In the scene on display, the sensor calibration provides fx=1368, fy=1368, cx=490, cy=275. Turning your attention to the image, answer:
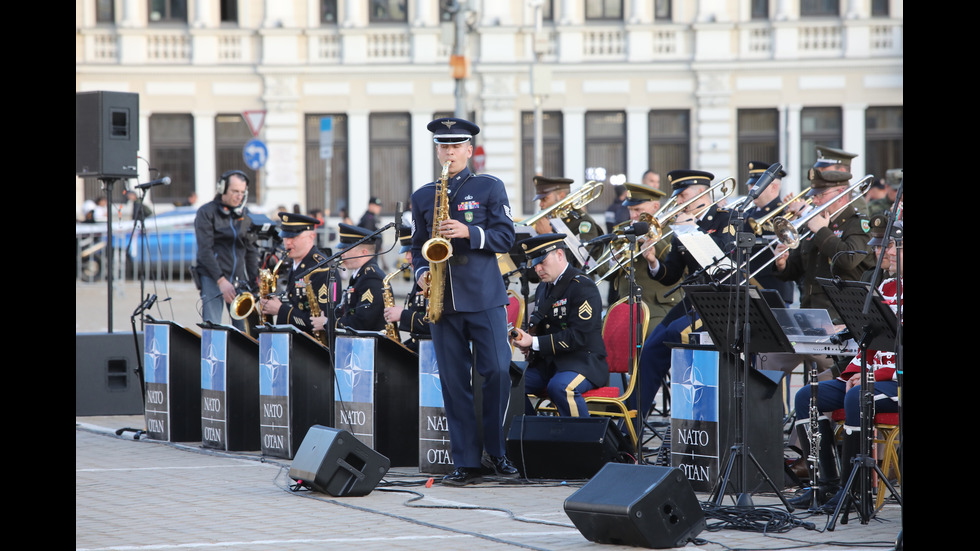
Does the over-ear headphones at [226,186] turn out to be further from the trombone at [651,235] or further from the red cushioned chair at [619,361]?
the red cushioned chair at [619,361]

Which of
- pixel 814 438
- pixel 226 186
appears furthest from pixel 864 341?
pixel 226 186

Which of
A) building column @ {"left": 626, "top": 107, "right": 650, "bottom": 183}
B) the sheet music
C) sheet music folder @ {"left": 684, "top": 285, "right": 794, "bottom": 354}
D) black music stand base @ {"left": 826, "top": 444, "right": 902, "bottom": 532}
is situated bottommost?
black music stand base @ {"left": 826, "top": 444, "right": 902, "bottom": 532}

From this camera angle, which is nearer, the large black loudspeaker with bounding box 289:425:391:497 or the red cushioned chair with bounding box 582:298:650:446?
the large black loudspeaker with bounding box 289:425:391:497

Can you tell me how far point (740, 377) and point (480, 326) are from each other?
1628mm

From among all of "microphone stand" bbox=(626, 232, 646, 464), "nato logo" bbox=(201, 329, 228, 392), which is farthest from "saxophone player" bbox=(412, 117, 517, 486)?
"nato logo" bbox=(201, 329, 228, 392)

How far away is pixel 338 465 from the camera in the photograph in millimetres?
7738

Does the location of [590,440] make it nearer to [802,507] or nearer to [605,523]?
[802,507]

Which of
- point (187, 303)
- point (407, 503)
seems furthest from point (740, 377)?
point (187, 303)

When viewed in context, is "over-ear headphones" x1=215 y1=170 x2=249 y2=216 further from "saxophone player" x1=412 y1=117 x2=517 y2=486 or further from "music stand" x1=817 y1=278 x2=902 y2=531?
"music stand" x1=817 y1=278 x2=902 y2=531

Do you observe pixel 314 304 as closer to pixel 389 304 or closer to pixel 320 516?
pixel 389 304

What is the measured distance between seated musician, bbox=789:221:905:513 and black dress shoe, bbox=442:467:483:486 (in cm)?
189

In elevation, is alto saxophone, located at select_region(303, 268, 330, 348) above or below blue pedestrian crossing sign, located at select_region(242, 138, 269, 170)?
below

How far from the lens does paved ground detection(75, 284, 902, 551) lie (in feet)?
21.1

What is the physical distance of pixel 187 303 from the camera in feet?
73.9
